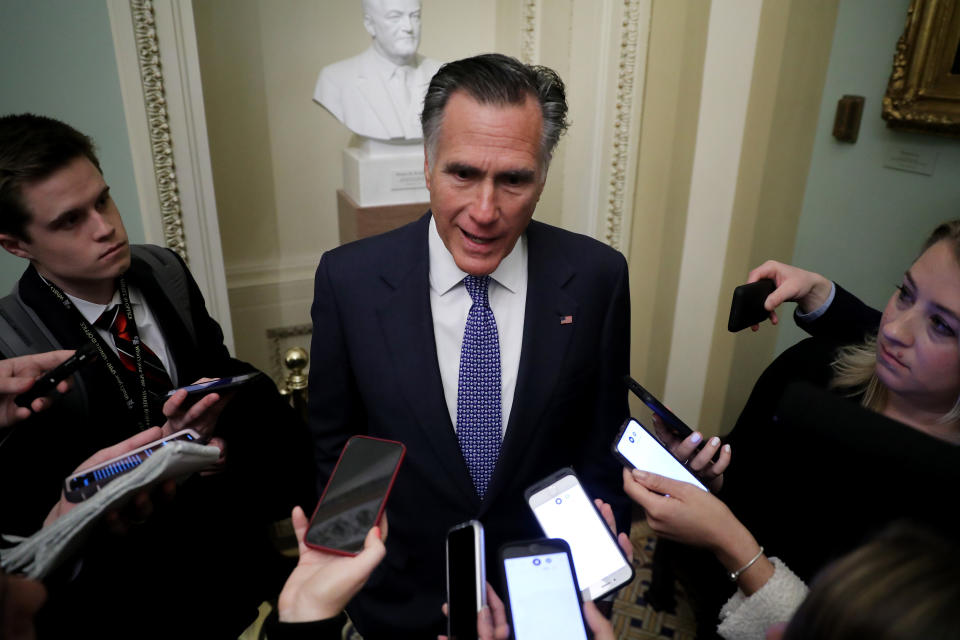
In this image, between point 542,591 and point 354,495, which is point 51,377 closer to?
point 354,495

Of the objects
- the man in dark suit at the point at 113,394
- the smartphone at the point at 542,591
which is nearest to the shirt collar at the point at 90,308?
the man in dark suit at the point at 113,394

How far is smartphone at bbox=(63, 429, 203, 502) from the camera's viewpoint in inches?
42.4

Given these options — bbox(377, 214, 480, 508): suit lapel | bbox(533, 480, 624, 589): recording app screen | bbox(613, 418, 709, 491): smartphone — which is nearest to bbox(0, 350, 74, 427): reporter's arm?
bbox(377, 214, 480, 508): suit lapel

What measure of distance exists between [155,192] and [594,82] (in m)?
2.14

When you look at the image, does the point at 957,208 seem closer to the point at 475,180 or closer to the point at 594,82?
the point at 594,82

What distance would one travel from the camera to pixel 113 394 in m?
1.53

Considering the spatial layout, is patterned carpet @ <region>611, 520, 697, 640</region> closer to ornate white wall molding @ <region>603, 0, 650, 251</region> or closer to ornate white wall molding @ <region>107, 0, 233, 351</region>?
ornate white wall molding @ <region>603, 0, 650, 251</region>

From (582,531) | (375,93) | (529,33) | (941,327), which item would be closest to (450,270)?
(582,531)

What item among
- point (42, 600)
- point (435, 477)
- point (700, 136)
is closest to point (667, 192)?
point (700, 136)

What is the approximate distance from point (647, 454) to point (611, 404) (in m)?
0.26

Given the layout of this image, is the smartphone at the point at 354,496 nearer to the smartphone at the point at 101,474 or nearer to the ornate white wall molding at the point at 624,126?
the smartphone at the point at 101,474

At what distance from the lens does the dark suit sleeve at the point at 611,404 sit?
5.12 feet

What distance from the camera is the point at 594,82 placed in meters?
3.04

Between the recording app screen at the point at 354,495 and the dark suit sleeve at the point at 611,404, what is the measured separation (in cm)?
63
